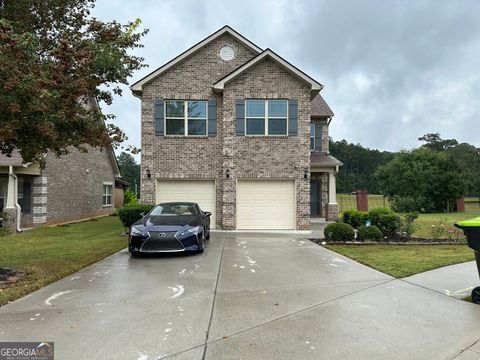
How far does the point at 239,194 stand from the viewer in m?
16.2

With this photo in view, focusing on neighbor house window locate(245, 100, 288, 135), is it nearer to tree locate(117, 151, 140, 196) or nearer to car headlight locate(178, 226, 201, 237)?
car headlight locate(178, 226, 201, 237)

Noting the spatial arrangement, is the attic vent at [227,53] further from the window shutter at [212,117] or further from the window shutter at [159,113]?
the window shutter at [159,113]

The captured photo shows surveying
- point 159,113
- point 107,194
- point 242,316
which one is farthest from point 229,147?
point 107,194

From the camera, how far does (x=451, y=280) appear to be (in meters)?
7.09

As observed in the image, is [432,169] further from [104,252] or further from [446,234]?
[104,252]

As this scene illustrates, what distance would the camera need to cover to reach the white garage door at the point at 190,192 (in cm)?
1642

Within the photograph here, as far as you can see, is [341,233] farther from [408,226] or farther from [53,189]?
[53,189]

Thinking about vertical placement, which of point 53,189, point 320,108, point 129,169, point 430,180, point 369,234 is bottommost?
point 369,234

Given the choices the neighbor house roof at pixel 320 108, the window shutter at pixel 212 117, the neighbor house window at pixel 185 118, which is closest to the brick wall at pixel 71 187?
the neighbor house window at pixel 185 118

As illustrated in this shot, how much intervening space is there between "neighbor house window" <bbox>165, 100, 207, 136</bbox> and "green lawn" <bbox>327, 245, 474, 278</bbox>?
24.9ft

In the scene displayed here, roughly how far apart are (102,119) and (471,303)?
7.30 m

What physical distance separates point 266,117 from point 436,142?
78055 mm

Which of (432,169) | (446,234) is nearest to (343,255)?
(446,234)

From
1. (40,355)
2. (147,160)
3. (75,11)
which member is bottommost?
(40,355)
